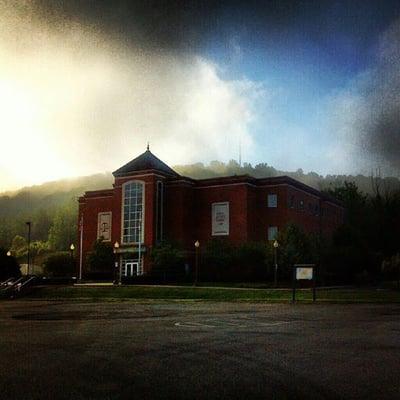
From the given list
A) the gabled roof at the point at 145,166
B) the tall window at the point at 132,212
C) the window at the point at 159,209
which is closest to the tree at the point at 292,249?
the window at the point at 159,209

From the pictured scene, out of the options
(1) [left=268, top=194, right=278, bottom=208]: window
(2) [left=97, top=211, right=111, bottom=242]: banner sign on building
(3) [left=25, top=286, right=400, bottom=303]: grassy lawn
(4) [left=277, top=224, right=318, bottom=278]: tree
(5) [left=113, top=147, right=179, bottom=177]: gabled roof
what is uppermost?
(5) [left=113, top=147, right=179, bottom=177]: gabled roof

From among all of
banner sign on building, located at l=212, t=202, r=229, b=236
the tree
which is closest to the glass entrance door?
banner sign on building, located at l=212, t=202, r=229, b=236

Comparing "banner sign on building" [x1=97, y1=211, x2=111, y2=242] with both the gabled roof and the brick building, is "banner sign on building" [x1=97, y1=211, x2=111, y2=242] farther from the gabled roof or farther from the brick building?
the gabled roof

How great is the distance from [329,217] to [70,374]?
7714 cm

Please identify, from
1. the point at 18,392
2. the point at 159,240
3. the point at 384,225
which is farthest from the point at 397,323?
the point at 384,225

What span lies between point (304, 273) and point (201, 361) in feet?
77.8

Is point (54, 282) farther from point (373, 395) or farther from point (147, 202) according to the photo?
point (373, 395)

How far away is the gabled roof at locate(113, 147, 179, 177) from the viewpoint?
69312 mm

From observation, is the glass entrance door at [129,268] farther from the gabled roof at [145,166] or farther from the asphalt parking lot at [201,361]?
the asphalt parking lot at [201,361]

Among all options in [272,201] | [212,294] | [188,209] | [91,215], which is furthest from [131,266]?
[212,294]

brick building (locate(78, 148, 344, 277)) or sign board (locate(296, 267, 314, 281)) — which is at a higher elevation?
brick building (locate(78, 148, 344, 277))

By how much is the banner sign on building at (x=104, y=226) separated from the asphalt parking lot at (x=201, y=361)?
5690 centimetres

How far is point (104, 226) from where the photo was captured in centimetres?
7456

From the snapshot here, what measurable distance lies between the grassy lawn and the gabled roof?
22.6 metres
